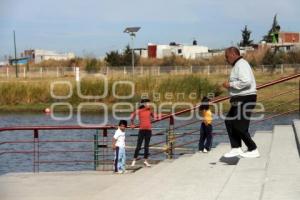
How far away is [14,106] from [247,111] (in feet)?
138

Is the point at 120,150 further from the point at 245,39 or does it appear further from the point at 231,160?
the point at 245,39

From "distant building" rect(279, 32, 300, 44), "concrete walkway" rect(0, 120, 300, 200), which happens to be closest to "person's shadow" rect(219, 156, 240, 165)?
"concrete walkway" rect(0, 120, 300, 200)

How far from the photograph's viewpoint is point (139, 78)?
4834 centimetres

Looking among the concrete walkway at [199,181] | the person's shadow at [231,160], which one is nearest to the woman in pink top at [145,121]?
the concrete walkway at [199,181]

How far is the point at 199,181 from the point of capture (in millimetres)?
9297

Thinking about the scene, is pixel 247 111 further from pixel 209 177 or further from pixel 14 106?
pixel 14 106

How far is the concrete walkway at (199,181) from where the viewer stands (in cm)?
807

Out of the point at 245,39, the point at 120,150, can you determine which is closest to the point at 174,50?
the point at 245,39

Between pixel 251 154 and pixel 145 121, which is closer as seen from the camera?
pixel 251 154

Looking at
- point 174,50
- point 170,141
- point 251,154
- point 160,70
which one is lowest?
point 170,141

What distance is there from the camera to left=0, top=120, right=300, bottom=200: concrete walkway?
8070mm

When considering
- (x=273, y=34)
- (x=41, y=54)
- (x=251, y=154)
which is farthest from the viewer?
(x=41, y=54)

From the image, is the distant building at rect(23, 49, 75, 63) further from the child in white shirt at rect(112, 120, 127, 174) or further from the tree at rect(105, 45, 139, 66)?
the child in white shirt at rect(112, 120, 127, 174)

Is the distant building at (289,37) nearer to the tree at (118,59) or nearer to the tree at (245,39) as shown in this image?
the tree at (245,39)
